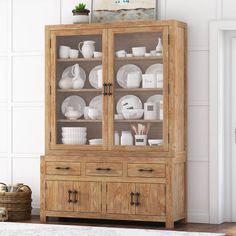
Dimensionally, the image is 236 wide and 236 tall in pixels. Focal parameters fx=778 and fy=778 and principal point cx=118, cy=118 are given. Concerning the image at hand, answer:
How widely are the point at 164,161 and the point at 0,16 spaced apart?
251 centimetres

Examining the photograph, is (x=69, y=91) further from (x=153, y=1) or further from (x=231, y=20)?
(x=231, y=20)

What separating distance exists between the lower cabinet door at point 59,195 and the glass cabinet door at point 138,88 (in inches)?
24.1

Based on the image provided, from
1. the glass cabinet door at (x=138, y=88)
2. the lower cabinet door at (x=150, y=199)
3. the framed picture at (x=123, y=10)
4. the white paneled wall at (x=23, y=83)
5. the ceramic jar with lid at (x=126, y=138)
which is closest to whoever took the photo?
the lower cabinet door at (x=150, y=199)

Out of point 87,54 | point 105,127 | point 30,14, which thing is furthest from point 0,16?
point 105,127

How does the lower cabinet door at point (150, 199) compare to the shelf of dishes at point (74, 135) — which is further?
the shelf of dishes at point (74, 135)

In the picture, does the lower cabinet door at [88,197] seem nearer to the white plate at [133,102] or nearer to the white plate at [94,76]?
the white plate at [133,102]

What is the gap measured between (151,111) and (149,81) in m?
0.29

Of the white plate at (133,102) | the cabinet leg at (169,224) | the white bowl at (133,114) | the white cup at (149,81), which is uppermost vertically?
the white cup at (149,81)

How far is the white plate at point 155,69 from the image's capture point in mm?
7383

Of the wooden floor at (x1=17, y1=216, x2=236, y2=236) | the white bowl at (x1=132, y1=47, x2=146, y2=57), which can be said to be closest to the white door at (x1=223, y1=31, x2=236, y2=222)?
the wooden floor at (x1=17, y1=216, x2=236, y2=236)

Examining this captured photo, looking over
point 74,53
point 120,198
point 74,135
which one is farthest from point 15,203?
point 74,53

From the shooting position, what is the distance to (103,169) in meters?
7.47

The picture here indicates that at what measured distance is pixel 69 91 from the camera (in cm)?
771

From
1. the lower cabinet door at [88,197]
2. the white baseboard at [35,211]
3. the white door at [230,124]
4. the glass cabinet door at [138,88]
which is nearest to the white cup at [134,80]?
the glass cabinet door at [138,88]
